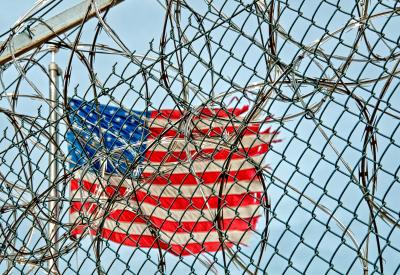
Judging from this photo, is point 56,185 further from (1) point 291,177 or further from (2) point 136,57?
(1) point 291,177

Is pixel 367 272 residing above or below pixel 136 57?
below

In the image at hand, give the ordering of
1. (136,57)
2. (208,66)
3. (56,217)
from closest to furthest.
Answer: (208,66) → (136,57) → (56,217)


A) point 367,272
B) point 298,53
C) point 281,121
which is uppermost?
point 298,53

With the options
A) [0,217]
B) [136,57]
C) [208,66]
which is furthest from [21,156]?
[208,66]

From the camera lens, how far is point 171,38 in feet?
12.0

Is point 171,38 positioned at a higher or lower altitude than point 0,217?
higher

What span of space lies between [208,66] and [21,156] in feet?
3.46

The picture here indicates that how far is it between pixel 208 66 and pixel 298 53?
0.37m

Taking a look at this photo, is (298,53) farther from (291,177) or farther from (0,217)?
(0,217)

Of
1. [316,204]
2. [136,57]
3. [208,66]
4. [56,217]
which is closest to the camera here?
[316,204]

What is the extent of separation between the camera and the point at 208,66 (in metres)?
3.54

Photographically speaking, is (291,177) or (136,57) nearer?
(291,177)

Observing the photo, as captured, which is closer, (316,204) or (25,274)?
(316,204)

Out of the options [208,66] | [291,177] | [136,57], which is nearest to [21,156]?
[136,57]
